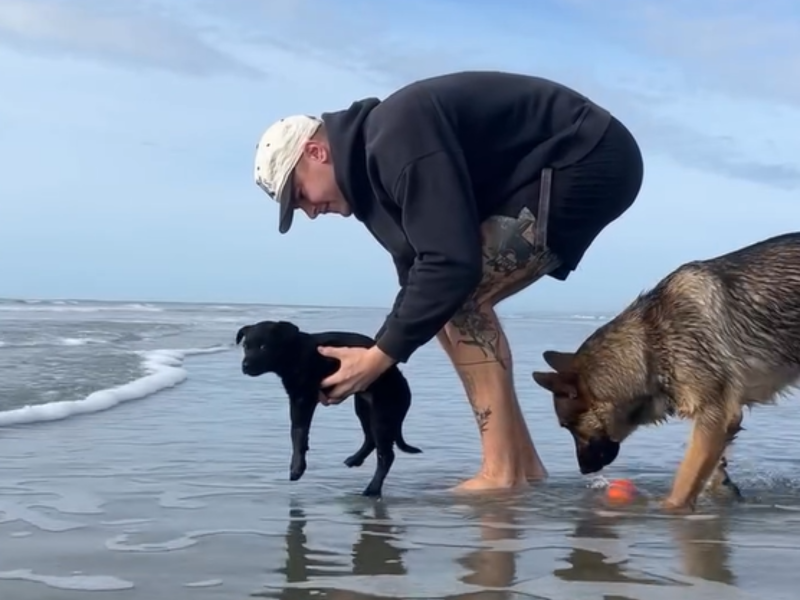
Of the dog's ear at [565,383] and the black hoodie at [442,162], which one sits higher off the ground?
the black hoodie at [442,162]

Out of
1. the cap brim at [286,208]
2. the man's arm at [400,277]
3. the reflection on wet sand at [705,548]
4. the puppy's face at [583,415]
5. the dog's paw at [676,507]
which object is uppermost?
the cap brim at [286,208]

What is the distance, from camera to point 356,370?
4789 millimetres

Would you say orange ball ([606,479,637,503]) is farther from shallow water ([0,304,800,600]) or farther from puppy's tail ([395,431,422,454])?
puppy's tail ([395,431,422,454])

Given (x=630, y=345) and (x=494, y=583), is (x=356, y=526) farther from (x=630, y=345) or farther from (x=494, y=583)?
(x=630, y=345)

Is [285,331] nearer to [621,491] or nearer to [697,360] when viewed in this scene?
[621,491]

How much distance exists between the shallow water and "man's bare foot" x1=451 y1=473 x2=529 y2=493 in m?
0.10

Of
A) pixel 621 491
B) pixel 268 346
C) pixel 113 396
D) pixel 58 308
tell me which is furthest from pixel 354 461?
pixel 58 308

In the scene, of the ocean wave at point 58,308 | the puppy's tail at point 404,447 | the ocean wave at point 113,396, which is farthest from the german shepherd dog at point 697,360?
the ocean wave at point 58,308

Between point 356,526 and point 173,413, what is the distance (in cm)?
376

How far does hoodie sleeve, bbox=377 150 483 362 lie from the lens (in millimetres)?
4453

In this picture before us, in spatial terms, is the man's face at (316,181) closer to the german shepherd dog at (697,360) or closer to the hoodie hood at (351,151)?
the hoodie hood at (351,151)

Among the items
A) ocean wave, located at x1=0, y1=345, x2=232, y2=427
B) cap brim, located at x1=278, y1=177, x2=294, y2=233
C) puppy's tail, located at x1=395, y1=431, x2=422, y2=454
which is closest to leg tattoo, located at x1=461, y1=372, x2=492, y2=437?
puppy's tail, located at x1=395, y1=431, x2=422, y2=454

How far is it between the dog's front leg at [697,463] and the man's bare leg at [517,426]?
31.9 inches

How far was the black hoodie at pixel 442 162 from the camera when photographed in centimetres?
447
